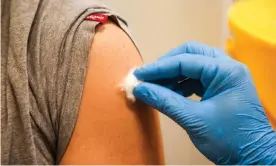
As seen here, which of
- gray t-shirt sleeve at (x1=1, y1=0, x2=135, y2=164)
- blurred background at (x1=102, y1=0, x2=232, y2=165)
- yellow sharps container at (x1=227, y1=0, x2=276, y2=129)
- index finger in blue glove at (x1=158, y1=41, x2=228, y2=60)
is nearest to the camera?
gray t-shirt sleeve at (x1=1, y1=0, x2=135, y2=164)

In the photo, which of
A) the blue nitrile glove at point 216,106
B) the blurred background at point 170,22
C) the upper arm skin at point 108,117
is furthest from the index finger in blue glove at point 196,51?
the blurred background at point 170,22

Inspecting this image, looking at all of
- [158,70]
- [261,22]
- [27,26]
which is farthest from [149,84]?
[261,22]

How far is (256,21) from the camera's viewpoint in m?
1.03

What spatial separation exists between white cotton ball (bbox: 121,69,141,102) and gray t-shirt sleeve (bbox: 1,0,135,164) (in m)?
0.09

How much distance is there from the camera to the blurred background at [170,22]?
139 centimetres

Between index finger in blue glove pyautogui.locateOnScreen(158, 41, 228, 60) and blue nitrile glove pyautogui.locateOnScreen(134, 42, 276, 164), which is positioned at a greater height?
index finger in blue glove pyautogui.locateOnScreen(158, 41, 228, 60)

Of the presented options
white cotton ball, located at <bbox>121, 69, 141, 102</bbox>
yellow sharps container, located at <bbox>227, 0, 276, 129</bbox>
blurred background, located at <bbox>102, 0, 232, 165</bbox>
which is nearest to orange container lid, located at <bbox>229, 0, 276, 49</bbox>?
yellow sharps container, located at <bbox>227, 0, 276, 129</bbox>

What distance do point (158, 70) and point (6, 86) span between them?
312mm

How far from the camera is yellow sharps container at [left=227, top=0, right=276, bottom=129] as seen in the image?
0.95 m

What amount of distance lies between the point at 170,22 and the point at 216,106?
0.77 metres

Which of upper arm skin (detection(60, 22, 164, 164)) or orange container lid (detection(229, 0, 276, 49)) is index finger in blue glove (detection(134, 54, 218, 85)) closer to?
upper arm skin (detection(60, 22, 164, 164))

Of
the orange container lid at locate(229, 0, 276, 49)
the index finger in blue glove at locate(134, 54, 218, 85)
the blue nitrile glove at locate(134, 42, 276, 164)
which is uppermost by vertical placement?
the orange container lid at locate(229, 0, 276, 49)

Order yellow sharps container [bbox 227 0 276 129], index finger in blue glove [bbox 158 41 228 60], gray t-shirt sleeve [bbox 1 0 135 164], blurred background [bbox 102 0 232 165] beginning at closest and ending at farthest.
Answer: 1. gray t-shirt sleeve [bbox 1 0 135 164]
2. index finger in blue glove [bbox 158 41 228 60]
3. yellow sharps container [bbox 227 0 276 129]
4. blurred background [bbox 102 0 232 165]

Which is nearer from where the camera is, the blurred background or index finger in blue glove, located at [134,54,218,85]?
index finger in blue glove, located at [134,54,218,85]
